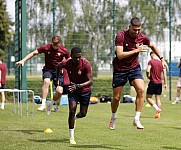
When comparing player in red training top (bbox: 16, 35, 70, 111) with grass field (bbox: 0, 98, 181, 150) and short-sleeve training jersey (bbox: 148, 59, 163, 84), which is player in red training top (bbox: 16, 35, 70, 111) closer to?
grass field (bbox: 0, 98, 181, 150)

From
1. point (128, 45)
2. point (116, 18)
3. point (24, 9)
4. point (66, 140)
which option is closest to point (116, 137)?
point (66, 140)

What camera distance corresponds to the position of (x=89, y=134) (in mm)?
10625

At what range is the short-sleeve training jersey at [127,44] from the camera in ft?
32.2

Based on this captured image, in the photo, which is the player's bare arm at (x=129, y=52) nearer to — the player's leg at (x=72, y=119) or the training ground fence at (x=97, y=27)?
the player's leg at (x=72, y=119)

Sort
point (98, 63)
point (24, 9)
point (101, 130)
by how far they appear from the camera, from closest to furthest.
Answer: point (101, 130), point (24, 9), point (98, 63)

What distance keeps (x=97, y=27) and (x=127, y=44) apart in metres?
15.2

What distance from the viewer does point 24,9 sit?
21812 mm

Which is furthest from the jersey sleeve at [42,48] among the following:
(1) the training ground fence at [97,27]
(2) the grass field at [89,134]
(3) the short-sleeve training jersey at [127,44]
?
(1) the training ground fence at [97,27]

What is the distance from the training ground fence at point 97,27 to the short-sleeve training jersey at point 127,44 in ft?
43.2

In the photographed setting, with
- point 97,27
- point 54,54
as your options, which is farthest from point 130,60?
point 97,27

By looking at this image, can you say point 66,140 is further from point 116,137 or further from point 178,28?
point 178,28

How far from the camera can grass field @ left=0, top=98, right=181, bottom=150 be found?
8875 millimetres

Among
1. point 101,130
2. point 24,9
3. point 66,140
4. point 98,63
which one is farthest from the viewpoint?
point 98,63

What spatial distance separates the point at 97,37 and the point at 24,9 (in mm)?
4556
